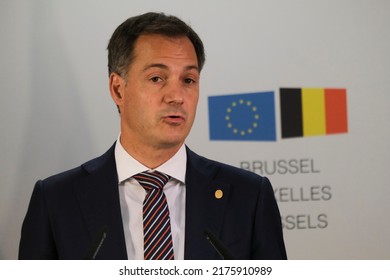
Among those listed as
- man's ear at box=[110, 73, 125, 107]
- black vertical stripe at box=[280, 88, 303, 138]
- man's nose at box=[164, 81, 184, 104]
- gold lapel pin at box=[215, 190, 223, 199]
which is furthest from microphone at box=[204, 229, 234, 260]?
black vertical stripe at box=[280, 88, 303, 138]

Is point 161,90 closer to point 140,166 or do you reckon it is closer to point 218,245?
point 140,166

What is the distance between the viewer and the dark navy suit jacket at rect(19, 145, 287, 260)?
203 cm

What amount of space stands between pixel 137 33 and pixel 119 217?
0.69 metres

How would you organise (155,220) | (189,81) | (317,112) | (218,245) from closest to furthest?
(218,245) < (155,220) < (189,81) < (317,112)

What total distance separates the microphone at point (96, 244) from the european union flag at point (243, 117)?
86cm

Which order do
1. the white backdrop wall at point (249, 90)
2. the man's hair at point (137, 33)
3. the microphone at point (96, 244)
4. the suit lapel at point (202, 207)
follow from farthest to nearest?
the white backdrop wall at point (249, 90)
the man's hair at point (137, 33)
the suit lapel at point (202, 207)
the microphone at point (96, 244)

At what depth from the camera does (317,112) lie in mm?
2459

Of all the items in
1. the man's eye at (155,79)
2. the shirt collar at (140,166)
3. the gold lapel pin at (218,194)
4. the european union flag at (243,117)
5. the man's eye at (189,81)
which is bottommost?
the gold lapel pin at (218,194)

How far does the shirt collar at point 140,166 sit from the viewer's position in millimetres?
2105

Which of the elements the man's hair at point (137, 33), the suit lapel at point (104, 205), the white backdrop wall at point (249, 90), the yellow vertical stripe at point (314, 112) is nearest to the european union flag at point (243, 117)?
the white backdrop wall at point (249, 90)

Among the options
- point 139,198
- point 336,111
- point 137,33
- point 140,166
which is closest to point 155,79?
point 137,33

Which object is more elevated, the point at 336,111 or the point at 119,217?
the point at 336,111

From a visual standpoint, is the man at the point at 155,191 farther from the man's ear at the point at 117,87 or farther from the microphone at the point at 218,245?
the microphone at the point at 218,245
